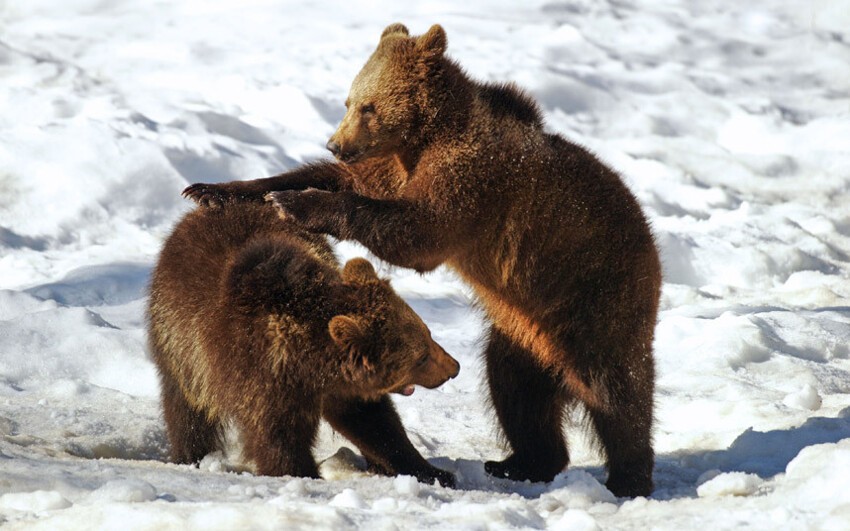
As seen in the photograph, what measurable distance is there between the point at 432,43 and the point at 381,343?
131 centimetres

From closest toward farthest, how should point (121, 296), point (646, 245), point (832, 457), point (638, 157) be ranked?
point (832, 457) → point (646, 245) → point (121, 296) → point (638, 157)

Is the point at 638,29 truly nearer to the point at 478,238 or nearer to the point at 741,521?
the point at 478,238

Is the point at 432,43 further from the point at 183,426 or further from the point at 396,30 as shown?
the point at 183,426

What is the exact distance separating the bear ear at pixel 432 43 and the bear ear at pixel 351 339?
1.21 meters

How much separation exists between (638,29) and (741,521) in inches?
512

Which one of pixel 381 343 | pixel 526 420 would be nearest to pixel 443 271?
pixel 526 420

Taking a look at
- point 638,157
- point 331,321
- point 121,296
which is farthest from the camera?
point 638,157

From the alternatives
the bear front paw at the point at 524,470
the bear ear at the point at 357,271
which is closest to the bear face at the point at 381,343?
the bear ear at the point at 357,271

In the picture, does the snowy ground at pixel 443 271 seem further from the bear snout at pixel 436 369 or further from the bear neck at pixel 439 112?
the bear neck at pixel 439 112

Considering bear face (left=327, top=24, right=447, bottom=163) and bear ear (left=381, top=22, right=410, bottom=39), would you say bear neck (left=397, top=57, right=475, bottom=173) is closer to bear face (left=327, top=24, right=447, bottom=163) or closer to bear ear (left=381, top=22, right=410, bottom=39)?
bear face (left=327, top=24, right=447, bottom=163)

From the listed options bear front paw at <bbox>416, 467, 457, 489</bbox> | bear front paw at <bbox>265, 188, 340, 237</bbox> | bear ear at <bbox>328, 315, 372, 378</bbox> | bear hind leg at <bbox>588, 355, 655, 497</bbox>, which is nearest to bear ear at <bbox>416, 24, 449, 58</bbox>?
bear front paw at <bbox>265, 188, 340, 237</bbox>

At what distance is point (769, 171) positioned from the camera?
11500 millimetres

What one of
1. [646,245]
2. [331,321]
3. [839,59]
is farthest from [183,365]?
[839,59]

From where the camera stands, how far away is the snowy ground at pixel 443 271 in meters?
3.60
